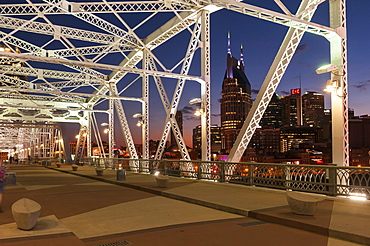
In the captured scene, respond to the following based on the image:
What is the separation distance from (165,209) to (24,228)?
12.5 feet

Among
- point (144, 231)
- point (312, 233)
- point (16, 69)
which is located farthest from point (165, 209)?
point (16, 69)

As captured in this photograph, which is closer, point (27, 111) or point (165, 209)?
point (165, 209)

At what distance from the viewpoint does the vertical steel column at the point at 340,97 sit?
47.0 feet

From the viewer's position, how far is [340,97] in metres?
14.5

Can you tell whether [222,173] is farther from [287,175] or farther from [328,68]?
[328,68]

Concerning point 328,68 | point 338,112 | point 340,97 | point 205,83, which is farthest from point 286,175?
point 205,83

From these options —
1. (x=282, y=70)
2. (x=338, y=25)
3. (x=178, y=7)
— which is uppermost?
(x=178, y=7)

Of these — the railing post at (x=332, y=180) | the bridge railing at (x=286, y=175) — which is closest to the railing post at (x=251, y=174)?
the bridge railing at (x=286, y=175)

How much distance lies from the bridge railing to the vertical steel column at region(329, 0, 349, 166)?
1045 millimetres

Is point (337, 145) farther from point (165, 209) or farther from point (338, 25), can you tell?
point (165, 209)

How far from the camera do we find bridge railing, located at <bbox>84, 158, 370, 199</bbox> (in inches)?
439

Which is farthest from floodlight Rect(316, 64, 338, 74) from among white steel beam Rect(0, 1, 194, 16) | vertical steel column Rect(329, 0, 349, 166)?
white steel beam Rect(0, 1, 194, 16)

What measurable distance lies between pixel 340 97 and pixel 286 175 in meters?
4.06

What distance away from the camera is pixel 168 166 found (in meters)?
23.6
